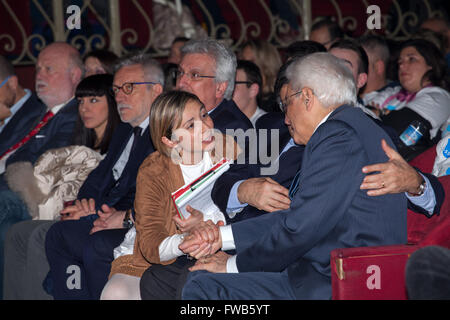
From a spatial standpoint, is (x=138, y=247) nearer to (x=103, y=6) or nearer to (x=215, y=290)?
(x=215, y=290)

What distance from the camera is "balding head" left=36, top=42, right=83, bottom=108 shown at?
4.39 m

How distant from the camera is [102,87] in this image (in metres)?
3.95

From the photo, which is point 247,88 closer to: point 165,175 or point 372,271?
point 165,175

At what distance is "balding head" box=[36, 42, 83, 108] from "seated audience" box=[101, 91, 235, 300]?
1.87 meters

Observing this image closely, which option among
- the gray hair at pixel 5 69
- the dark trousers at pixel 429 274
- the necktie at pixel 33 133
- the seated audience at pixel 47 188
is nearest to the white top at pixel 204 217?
the dark trousers at pixel 429 274

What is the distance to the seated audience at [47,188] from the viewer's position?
361cm

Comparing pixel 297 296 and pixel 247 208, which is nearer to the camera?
pixel 297 296

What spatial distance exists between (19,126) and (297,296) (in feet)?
10.1

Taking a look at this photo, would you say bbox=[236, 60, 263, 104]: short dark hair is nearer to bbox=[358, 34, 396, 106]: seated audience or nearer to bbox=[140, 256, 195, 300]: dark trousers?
bbox=[358, 34, 396, 106]: seated audience

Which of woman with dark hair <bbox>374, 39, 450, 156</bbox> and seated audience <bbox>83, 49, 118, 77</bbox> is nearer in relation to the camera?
woman with dark hair <bbox>374, 39, 450, 156</bbox>

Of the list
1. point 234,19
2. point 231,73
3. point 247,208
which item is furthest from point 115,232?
point 234,19

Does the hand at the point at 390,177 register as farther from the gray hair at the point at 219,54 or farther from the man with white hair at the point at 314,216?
the gray hair at the point at 219,54

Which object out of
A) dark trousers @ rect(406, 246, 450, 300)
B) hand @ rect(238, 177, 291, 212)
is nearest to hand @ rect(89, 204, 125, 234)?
hand @ rect(238, 177, 291, 212)

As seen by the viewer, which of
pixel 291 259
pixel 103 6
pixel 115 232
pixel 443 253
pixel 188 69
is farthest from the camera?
pixel 103 6
